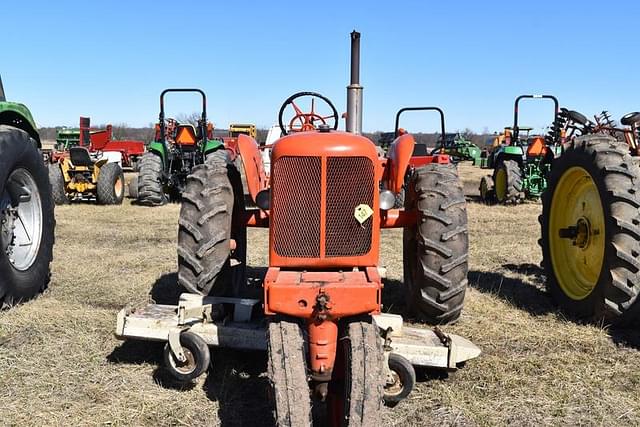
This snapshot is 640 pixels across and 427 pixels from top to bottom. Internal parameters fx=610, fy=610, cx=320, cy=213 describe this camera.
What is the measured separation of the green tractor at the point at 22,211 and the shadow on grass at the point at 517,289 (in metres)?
3.96

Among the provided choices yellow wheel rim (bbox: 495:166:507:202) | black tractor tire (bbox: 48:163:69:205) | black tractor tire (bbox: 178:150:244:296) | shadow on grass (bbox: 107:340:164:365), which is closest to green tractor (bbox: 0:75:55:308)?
shadow on grass (bbox: 107:340:164:365)

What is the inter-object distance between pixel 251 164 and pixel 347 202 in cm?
141

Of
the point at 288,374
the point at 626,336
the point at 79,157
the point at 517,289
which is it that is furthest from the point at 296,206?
the point at 79,157

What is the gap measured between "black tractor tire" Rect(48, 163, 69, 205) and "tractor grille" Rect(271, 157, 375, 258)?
9480mm

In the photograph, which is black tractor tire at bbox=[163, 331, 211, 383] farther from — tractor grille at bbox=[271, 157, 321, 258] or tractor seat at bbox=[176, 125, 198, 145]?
tractor seat at bbox=[176, 125, 198, 145]

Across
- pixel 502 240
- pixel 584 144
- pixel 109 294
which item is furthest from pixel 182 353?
pixel 502 240

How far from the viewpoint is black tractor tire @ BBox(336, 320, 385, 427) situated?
2.59 meters

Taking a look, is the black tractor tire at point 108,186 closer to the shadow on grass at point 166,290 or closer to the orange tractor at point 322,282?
the shadow on grass at point 166,290

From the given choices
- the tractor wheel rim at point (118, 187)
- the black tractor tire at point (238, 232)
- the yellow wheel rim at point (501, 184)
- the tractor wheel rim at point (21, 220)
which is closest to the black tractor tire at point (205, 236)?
the black tractor tire at point (238, 232)

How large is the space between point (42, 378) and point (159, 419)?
93 cm

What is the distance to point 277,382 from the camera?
8.71ft

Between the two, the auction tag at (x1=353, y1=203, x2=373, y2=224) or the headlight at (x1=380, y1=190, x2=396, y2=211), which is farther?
the headlight at (x1=380, y1=190, x2=396, y2=211)

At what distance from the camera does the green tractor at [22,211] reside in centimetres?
469

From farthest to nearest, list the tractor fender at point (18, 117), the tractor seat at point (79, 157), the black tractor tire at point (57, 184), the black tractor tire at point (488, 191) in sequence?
the black tractor tire at point (488, 191) → the tractor seat at point (79, 157) → the black tractor tire at point (57, 184) → the tractor fender at point (18, 117)
